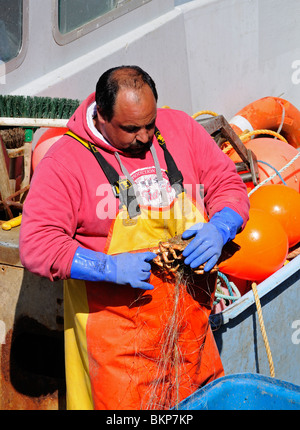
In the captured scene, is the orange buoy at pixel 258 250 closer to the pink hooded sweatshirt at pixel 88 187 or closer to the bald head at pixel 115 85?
the pink hooded sweatshirt at pixel 88 187

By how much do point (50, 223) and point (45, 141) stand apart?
59.4 inches

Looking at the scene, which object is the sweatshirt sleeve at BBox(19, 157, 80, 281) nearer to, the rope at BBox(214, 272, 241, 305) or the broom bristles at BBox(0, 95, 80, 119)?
the rope at BBox(214, 272, 241, 305)

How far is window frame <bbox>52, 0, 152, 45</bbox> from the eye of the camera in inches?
164

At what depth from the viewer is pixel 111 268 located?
2.30 m

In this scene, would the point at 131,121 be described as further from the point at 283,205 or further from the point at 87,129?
the point at 283,205

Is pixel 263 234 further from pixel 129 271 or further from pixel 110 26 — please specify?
pixel 110 26

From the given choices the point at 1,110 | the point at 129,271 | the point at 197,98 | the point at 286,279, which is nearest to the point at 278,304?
the point at 286,279

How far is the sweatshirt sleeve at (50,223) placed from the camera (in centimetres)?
227

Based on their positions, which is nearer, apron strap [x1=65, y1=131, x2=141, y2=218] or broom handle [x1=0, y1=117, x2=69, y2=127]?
apron strap [x1=65, y1=131, x2=141, y2=218]

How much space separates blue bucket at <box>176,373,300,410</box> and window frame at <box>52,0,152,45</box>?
3003mm

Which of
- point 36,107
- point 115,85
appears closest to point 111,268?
point 115,85

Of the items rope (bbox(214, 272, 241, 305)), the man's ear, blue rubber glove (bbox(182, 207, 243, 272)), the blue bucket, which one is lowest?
rope (bbox(214, 272, 241, 305))

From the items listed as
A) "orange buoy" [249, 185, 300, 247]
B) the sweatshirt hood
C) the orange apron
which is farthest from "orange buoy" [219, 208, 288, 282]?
the sweatshirt hood

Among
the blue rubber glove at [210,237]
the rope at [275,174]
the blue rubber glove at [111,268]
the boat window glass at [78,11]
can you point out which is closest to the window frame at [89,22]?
the boat window glass at [78,11]
